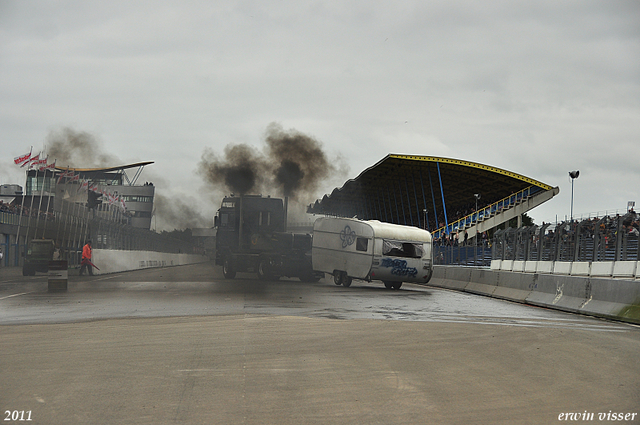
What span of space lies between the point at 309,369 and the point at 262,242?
1000 inches

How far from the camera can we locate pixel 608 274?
20484 mm

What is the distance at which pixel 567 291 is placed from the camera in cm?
1723

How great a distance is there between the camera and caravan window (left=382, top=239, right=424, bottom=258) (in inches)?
1035

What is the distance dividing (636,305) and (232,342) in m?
8.67

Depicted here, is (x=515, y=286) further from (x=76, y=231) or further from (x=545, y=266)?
(x=76, y=231)

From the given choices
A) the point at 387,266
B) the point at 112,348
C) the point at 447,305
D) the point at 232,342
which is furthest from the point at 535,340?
the point at 387,266

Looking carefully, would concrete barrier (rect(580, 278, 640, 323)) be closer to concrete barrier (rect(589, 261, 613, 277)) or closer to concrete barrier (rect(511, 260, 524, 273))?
concrete barrier (rect(589, 261, 613, 277))

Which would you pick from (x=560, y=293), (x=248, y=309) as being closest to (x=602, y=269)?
(x=560, y=293)

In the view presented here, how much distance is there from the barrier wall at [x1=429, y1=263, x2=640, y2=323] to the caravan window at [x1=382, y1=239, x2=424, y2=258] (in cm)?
217

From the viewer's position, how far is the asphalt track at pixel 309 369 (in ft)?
18.9

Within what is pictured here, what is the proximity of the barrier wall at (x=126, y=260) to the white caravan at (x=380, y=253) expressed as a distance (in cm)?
1434

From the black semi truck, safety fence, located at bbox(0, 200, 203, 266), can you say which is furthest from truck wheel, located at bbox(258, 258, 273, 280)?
safety fence, located at bbox(0, 200, 203, 266)

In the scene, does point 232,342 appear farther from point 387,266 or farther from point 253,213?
point 253,213

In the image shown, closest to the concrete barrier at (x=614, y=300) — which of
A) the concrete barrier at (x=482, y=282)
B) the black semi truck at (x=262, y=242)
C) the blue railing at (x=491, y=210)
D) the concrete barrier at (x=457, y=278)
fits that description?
the concrete barrier at (x=482, y=282)
